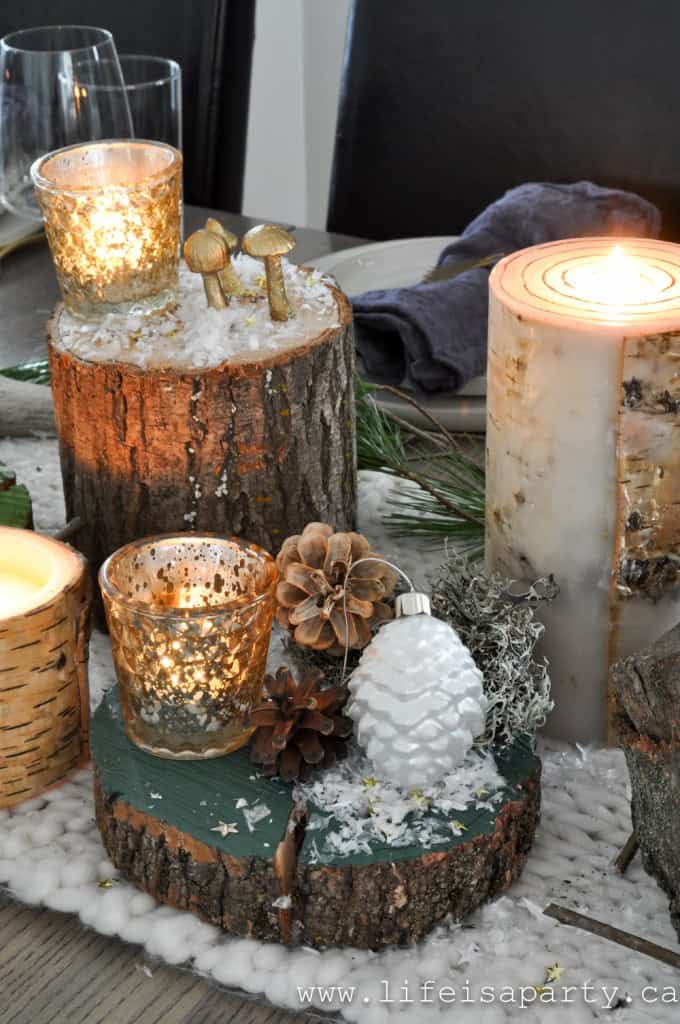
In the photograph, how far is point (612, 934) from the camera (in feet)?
1.80

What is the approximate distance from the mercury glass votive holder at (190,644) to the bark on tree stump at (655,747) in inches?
6.4

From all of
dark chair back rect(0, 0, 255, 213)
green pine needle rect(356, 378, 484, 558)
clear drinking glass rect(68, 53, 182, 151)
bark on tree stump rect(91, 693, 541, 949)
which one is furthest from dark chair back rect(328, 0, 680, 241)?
bark on tree stump rect(91, 693, 541, 949)

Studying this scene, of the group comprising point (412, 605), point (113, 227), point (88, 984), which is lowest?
point (88, 984)

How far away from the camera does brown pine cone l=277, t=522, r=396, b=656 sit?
0.63 metres

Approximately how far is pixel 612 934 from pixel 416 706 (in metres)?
0.12

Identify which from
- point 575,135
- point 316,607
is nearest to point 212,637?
point 316,607

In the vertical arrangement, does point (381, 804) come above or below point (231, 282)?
below

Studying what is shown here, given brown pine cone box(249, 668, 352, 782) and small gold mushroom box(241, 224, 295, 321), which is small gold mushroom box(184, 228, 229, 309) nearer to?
small gold mushroom box(241, 224, 295, 321)

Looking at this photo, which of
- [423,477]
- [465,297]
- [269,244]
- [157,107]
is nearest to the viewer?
[269,244]

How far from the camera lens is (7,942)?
56cm

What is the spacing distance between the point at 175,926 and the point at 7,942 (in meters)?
0.07

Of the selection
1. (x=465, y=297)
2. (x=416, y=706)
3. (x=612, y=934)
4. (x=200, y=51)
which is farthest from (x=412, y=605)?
(x=200, y=51)

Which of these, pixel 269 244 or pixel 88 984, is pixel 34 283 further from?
pixel 88 984

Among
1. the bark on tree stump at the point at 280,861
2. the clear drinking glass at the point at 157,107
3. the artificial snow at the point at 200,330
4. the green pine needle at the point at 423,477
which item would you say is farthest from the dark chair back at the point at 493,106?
the bark on tree stump at the point at 280,861
